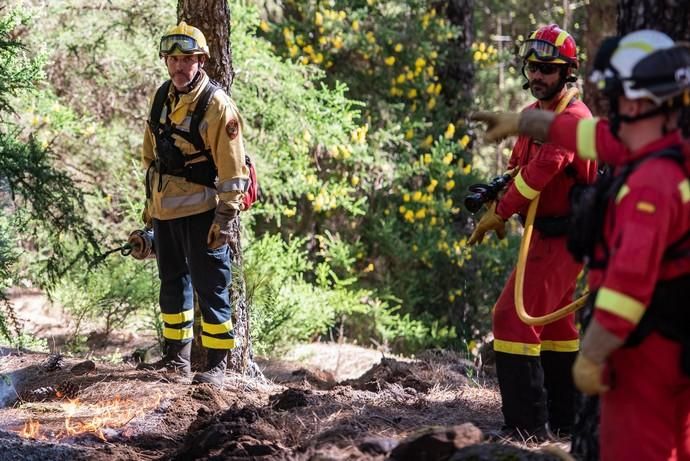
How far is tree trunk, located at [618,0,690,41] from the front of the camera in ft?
14.9

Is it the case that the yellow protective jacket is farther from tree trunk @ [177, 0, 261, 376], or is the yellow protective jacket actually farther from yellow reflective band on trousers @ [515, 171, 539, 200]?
yellow reflective band on trousers @ [515, 171, 539, 200]

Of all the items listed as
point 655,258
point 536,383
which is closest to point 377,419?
point 536,383

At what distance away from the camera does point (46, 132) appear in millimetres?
10547

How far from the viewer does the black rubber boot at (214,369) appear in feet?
23.2

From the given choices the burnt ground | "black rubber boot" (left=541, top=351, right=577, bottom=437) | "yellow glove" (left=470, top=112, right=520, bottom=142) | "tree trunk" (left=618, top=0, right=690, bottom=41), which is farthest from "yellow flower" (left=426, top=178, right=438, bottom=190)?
"yellow glove" (left=470, top=112, right=520, bottom=142)

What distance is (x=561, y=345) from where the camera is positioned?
591 cm

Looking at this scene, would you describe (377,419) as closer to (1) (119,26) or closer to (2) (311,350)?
(2) (311,350)

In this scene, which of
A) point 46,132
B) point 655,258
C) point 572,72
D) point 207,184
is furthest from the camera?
point 46,132

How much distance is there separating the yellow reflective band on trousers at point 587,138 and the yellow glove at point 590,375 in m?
0.89

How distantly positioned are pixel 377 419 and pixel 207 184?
7.61ft

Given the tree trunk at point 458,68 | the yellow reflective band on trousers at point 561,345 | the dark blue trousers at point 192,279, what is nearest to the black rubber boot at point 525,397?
the yellow reflective band on trousers at point 561,345

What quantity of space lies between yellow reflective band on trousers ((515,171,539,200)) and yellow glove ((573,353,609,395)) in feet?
6.11

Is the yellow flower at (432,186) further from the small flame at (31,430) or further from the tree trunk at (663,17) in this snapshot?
the tree trunk at (663,17)

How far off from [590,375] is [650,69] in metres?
1.19
